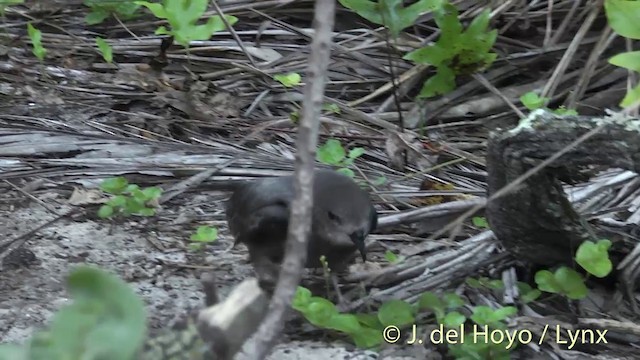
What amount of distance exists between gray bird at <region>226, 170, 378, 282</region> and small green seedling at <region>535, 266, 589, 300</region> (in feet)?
1.64

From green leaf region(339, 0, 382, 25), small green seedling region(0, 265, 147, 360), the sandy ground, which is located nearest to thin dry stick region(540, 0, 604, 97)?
green leaf region(339, 0, 382, 25)

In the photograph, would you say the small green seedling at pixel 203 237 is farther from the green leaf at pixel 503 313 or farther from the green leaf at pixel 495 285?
the green leaf at pixel 503 313

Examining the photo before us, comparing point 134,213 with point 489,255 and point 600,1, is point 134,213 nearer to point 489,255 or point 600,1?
point 489,255

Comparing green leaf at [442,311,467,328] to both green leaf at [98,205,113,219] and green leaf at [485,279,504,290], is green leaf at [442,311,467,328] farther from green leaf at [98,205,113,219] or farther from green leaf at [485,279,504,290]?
green leaf at [98,205,113,219]

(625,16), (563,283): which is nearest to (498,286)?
(563,283)

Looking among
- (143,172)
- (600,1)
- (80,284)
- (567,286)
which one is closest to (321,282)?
(567,286)

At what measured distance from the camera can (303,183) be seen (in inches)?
54.5

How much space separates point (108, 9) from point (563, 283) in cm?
304

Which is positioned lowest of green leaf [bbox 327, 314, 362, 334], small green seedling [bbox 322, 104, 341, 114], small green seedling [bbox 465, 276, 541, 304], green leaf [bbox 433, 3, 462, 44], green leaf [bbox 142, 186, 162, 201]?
green leaf [bbox 327, 314, 362, 334]

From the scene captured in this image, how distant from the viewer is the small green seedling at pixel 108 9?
481 centimetres

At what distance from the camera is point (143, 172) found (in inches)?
143

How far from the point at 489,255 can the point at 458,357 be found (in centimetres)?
60

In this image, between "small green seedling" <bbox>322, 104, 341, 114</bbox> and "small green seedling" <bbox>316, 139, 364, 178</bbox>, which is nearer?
"small green seedling" <bbox>316, 139, 364, 178</bbox>

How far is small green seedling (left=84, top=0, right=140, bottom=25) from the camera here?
4.81 meters
